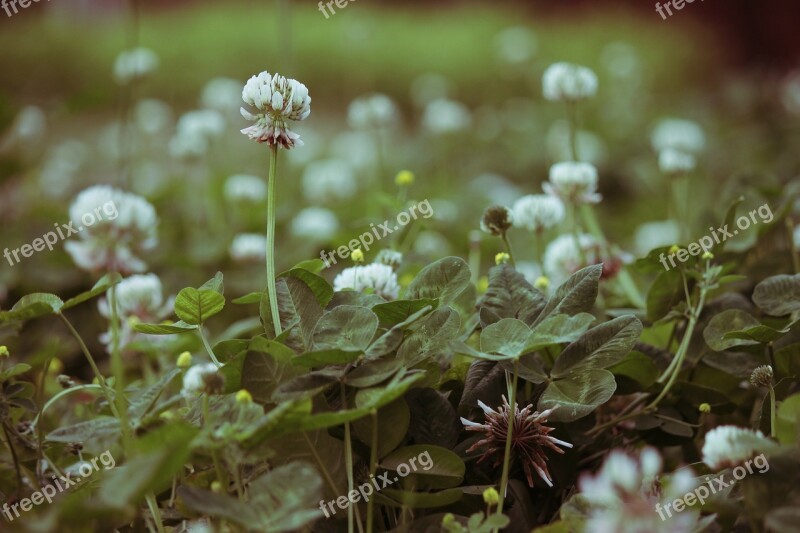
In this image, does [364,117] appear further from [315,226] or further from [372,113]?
[315,226]

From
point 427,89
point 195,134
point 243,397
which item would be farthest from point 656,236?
point 427,89

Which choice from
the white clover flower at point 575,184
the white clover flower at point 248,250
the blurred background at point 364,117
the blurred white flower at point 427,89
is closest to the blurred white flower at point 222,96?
the blurred background at point 364,117

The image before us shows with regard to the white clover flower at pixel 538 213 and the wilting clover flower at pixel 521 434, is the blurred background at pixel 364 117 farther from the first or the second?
the wilting clover flower at pixel 521 434

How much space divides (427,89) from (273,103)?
7.28 feet

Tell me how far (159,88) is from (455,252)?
2137 millimetres

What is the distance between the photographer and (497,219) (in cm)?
64

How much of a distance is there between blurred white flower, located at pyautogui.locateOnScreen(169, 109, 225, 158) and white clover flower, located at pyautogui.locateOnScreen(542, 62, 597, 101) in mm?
631

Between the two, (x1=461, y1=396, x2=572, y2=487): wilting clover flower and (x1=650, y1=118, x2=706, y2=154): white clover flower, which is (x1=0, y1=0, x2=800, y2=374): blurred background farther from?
(x1=461, y1=396, x2=572, y2=487): wilting clover flower

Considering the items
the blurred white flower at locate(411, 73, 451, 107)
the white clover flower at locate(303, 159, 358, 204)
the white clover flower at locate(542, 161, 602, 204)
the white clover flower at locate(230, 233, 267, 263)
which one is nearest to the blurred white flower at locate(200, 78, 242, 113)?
the white clover flower at locate(303, 159, 358, 204)

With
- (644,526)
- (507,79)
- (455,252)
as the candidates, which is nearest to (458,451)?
(644,526)

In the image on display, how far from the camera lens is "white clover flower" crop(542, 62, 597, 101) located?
0.86m

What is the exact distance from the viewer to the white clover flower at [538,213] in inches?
29.6

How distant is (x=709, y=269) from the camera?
610 millimetres

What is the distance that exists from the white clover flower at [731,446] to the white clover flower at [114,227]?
1.51 ft
